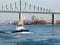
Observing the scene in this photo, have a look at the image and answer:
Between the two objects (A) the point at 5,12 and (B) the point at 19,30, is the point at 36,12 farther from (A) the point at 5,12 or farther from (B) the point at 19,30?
(B) the point at 19,30

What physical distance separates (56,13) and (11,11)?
18.3 meters

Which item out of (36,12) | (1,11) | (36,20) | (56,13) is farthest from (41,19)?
(1,11)

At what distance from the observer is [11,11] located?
86688 millimetres

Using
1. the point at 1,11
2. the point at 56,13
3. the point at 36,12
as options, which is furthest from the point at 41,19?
the point at 1,11

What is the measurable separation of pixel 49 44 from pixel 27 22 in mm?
94149

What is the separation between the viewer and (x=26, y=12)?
8794 cm

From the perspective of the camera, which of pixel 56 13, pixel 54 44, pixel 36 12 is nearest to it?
pixel 54 44

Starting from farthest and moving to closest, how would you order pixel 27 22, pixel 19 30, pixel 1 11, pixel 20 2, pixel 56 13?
1. pixel 27 22
2. pixel 56 13
3. pixel 1 11
4. pixel 20 2
5. pixel 19 30

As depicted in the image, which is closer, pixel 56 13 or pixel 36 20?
pixel 56 13

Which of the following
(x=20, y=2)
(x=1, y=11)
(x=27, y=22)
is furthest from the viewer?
(x=27, y=22)

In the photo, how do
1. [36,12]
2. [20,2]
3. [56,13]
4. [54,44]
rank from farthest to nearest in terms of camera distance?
[56,13], [36,12], [20,2], [54,44]

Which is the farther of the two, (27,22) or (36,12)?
(27,22)

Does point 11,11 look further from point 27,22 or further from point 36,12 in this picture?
point 27,22

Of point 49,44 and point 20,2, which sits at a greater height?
point 20,2
